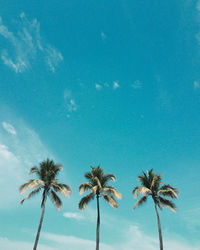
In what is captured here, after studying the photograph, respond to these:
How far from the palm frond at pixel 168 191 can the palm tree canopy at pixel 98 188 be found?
628 cm

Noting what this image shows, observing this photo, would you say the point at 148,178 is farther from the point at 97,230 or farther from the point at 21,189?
the point at 21,189

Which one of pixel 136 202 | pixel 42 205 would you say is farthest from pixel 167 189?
pixel 42 205

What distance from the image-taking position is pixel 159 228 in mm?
26172

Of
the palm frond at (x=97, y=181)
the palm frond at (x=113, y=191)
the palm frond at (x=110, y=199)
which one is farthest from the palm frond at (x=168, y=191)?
the palm frond at (x=97, y=181)

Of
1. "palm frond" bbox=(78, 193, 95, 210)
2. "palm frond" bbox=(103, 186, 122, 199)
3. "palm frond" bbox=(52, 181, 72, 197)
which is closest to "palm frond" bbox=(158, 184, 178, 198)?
"palm frond" bbox=(103, 186, 122, 199)

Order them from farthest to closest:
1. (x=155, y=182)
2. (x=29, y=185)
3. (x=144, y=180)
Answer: (x=144, y=180)
(x=155, y=182)
(x=29, y=185)

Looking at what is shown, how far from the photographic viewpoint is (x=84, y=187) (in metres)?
28.1

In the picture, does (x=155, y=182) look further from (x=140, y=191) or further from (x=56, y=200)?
(x=56, y=200)

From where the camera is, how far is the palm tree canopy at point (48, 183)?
25.9 metres

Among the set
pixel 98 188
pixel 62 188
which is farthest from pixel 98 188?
pixel 62 188

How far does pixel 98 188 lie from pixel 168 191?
10279 mm

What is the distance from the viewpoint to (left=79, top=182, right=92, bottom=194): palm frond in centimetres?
2782

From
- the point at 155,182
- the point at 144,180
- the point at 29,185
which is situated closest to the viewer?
the point at 29,185

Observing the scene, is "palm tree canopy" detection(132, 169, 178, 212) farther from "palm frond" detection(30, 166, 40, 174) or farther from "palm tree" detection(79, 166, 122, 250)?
"palm frond" detection(30, 166, 40, 174)
